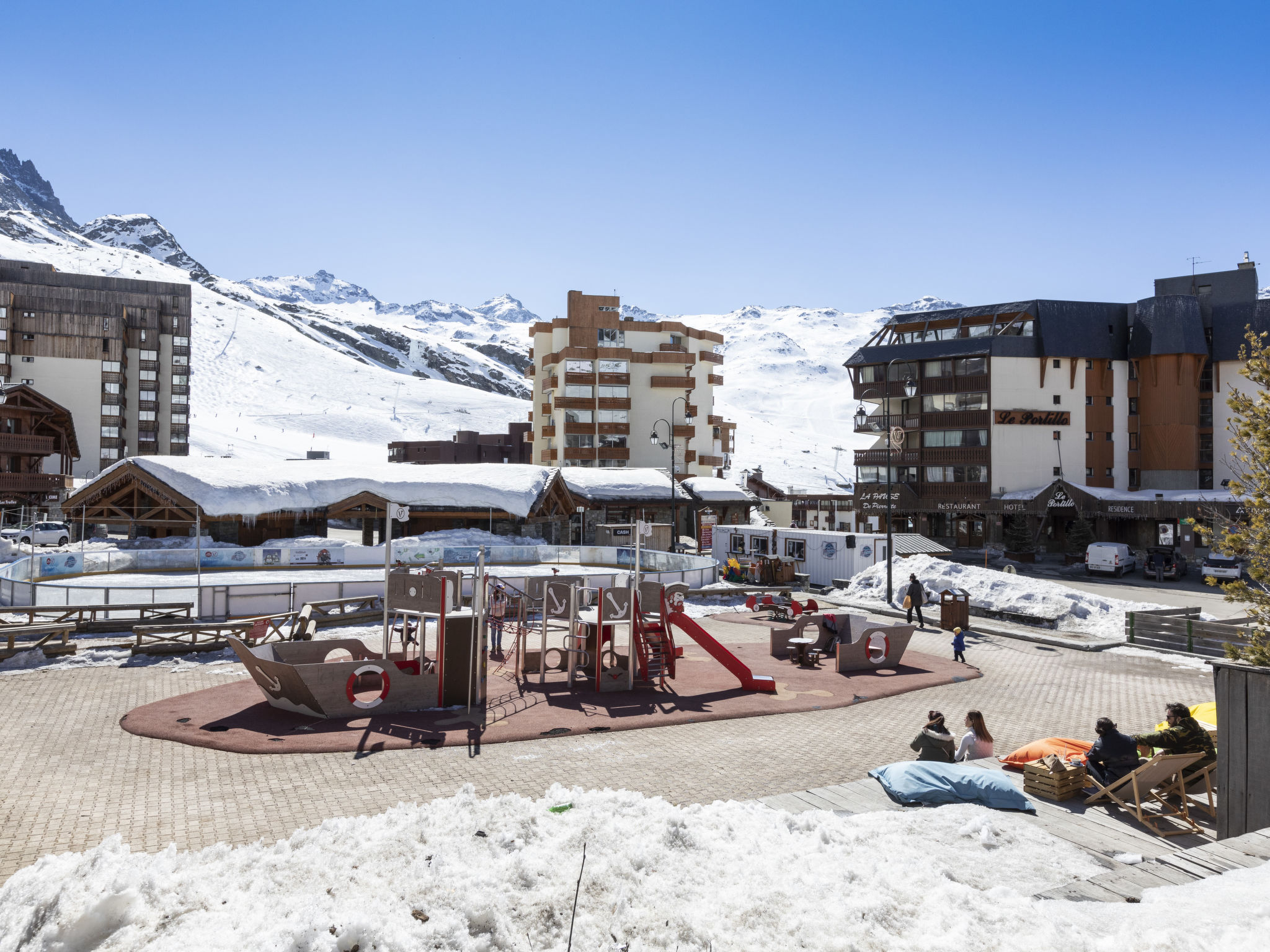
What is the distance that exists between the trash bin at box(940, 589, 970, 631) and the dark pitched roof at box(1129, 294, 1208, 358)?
1795 inches

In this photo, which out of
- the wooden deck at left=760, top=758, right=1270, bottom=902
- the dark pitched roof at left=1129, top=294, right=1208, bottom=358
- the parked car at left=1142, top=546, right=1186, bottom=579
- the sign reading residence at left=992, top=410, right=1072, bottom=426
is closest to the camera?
the wooden deck at left=760, top=758, right=1270, bottom=902

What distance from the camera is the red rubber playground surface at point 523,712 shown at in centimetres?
1334

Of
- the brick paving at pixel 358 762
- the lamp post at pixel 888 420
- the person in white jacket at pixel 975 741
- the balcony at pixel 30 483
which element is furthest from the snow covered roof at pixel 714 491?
the person in white jacket at pixel 975 741

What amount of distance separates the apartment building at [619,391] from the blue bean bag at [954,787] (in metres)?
63.7

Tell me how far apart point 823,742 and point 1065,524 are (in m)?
55.2

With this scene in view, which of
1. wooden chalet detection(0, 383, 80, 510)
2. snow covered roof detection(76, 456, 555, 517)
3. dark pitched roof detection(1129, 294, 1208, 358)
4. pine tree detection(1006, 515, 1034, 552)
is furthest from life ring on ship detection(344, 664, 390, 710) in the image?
dark pitched roof detection(1129, 294, 1208, 358)

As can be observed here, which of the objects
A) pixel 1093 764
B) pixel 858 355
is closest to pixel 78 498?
pixel 1093 764

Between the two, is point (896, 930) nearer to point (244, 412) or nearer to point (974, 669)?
point (974, 669)

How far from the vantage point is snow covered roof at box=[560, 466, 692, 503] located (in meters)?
57.0

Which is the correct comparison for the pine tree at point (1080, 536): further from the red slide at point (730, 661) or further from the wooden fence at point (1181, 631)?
the red slide at point (730, 661)

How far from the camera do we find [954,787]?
401 inches

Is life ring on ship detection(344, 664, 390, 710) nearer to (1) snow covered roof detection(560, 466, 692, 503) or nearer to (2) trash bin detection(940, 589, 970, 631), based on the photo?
(2) trash bin detection(940, 589, 970, 631)

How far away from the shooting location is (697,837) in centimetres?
800

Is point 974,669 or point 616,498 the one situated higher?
point 616,498
